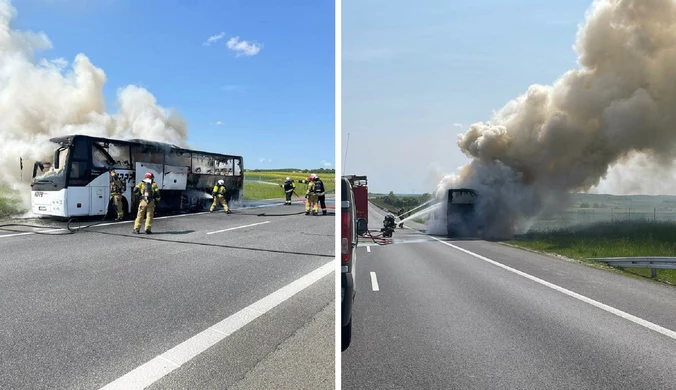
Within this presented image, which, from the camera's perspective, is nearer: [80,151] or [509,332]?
[80,151]

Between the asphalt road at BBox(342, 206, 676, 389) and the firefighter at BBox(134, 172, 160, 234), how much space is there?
1027 millimetres

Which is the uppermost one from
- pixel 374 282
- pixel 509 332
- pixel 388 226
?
pixel 388 226

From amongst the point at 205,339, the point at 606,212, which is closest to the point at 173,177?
the point at 205,339

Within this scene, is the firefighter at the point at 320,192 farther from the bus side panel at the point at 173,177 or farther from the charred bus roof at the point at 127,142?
the bus side panel at the point at 173,177

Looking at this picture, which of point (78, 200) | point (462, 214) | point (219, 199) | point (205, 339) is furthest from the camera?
point (462, 214)

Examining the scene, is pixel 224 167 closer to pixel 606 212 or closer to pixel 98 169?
pixel 98 169

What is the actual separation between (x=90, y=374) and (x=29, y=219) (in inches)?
39.0

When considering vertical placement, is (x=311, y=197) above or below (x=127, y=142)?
below

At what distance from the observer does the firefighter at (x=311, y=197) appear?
1.72 metres

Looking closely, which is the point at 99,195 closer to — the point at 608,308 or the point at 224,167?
the point at 224,167

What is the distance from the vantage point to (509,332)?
3.02 metres

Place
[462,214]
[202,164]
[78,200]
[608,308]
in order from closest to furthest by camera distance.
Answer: [78,200], [202,164], [608,308], [462,214]

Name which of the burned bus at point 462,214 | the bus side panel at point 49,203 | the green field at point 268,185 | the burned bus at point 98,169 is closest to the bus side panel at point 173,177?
the burned bus at point 98,169

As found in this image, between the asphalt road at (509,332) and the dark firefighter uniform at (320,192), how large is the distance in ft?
1.59
